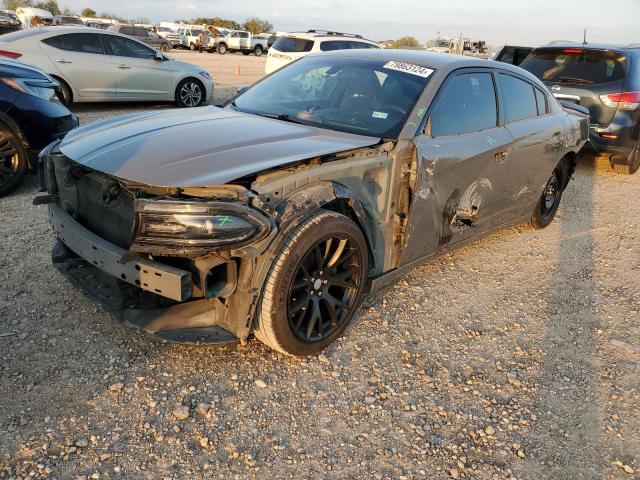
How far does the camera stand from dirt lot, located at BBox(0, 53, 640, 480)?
2365mm

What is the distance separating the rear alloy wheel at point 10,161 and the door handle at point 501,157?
432 centimetres

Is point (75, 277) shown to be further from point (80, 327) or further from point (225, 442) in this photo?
point (225, 442)

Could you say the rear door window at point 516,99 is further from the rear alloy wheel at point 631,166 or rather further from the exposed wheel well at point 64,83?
the exposed wheel well at point 64,83

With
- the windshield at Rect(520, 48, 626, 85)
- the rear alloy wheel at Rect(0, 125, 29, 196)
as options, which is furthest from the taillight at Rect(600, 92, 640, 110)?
the rear alloy wheel at Rect(0, 125, 29, 196)

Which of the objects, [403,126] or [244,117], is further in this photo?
[244,117]

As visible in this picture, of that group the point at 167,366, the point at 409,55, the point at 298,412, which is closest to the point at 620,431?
→ the point at 298,412

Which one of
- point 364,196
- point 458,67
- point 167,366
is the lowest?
point 167,366

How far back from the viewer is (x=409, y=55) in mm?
4004

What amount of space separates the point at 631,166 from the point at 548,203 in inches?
140

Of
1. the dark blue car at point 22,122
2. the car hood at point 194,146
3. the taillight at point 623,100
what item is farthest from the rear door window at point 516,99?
the dark blue car at point 22,122

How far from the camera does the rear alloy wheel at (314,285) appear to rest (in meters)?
2.70

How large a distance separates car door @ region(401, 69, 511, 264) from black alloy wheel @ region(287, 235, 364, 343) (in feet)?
1.60

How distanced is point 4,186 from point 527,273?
485 cm

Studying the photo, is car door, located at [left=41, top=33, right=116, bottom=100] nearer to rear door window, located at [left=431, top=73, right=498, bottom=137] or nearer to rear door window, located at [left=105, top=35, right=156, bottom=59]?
rear door window, located at [left=105, top=35, right=156, bottom=59]
